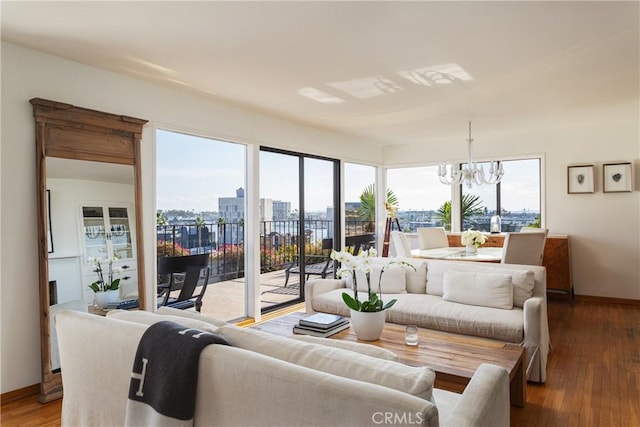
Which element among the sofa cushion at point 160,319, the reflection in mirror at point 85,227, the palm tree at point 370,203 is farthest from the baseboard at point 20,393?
the palm tree at point 370,203

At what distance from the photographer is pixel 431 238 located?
19.0ft

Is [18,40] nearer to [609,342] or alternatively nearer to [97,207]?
[97,207]

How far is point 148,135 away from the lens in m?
3.64

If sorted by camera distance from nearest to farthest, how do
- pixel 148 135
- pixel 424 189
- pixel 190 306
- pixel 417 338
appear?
1. pixel 417 338
2. pixel 148 135
3. pixel 190 306
4. pixel 424 189

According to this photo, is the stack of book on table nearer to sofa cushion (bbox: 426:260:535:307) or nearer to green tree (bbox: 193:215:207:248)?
sofa cushion (bbox: 426:260:535:307)

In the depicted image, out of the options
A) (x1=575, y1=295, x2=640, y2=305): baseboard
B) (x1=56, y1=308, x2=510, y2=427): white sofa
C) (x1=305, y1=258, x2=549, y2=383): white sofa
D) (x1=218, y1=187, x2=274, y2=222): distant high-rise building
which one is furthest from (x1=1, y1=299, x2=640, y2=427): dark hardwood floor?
(x1=218, y1=187, x2=274, y2=222): distant high-rise building

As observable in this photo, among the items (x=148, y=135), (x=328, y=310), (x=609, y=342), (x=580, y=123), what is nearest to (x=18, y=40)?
(x=148, y=135)

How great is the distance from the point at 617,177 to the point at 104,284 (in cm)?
620

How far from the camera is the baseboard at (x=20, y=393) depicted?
2.72 metres

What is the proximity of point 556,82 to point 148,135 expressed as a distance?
148 inches

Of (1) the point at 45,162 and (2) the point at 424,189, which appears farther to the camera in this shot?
(2) the point at 424,189

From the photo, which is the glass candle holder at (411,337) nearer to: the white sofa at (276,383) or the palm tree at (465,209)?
the white sofa at (276,383)

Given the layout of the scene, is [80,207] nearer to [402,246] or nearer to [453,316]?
[453,316]

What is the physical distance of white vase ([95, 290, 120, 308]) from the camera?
3.20m
